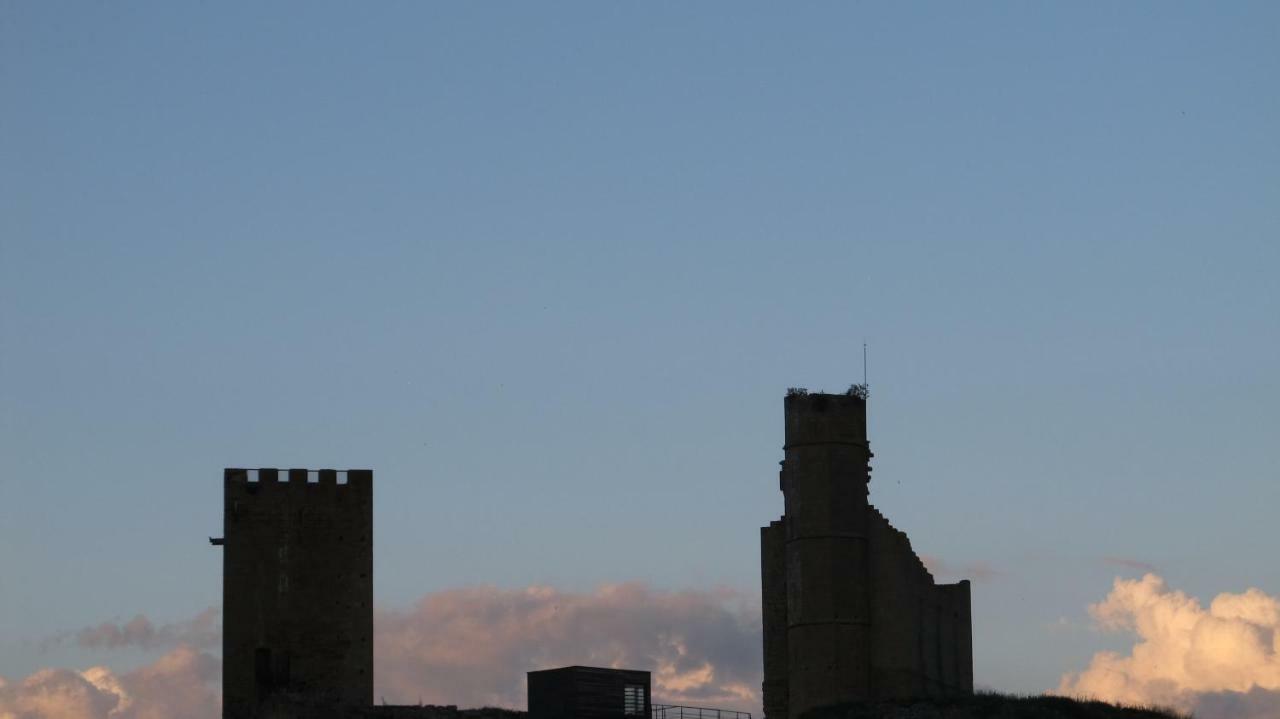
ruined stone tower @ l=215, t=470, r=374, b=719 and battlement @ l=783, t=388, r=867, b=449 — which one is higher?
battlement @ l=783, t=388, r=867, b=449

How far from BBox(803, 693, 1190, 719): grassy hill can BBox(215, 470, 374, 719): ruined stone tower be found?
14.5 m

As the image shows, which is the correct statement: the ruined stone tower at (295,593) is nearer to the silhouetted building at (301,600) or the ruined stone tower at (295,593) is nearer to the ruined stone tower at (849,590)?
the silhouetted building at (301,600)

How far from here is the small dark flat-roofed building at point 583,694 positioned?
8669 cm

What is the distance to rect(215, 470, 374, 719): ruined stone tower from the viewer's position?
8406 centimetres

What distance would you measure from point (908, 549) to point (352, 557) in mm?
16780

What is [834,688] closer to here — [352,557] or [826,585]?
[826,585]

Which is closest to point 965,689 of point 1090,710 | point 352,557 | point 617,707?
point 1090,710

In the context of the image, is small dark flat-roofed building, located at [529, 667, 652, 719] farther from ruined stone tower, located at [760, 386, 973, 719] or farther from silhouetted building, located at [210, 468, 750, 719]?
ruined stone tower, located at [760, 386, 973, 719]

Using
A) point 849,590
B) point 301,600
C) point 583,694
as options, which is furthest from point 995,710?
point 301,600

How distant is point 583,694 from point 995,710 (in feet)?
46.8

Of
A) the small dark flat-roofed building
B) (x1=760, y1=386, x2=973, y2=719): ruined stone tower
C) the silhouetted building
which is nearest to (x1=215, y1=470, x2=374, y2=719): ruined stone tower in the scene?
the silhouetted building

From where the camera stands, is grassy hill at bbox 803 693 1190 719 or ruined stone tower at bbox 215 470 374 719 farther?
ruined stone tower at bbox 215 470 374 719

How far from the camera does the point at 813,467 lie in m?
81.8

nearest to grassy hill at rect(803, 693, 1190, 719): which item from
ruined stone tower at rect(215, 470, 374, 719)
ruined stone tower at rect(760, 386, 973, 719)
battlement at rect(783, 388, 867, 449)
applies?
ruined stone tower at rect(760, 386, 973, 719)
